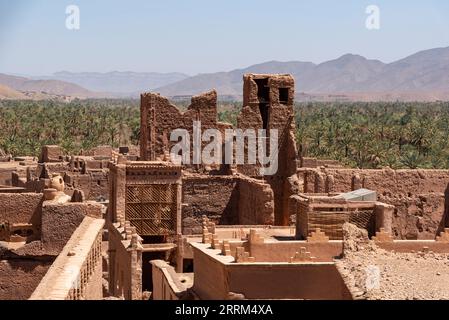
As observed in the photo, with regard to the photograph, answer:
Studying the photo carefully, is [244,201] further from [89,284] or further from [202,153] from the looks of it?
[89,284]

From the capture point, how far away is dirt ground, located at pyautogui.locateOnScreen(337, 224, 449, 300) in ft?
50.0

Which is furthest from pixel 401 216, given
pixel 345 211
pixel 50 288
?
pixel 50 288

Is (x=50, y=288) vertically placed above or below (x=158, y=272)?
above

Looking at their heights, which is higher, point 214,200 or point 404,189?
point 404,189

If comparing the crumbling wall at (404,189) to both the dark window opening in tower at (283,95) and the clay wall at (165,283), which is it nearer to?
the dark window opening in tower at (283,95)

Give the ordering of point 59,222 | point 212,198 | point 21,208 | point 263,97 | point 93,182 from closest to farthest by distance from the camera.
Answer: point 59,222 < point 21,208 < point 212,198 < point 263,97 < point 93,182

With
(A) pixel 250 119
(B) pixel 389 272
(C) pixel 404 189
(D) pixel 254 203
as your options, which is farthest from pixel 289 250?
(C) pixel 404 189

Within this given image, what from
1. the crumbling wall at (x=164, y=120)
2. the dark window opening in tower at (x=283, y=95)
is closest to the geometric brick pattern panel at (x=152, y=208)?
the crumbling wall at (x=164, y=120)

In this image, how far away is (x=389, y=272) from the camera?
16.8 metres

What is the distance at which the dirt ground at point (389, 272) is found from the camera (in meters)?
15.2

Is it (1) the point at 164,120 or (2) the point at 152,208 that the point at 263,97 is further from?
(2) the point at 152,208

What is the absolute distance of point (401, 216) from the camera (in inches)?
1358

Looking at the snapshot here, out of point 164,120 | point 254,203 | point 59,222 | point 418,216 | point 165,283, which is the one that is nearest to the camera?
point 59,222

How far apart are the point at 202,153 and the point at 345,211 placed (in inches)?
487
